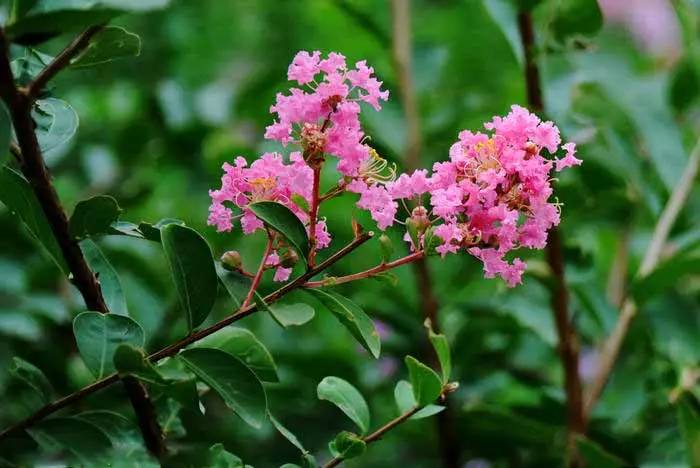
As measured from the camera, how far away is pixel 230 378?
0.54 metres

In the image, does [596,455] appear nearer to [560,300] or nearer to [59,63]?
[560,300]

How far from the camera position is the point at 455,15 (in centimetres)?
164

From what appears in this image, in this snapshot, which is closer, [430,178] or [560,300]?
[430,178]

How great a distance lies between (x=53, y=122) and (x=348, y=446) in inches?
10.2

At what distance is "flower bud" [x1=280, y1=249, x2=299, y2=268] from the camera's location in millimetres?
569

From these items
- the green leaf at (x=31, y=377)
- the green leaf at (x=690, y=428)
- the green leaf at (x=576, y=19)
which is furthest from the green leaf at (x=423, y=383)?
the green leaf at (x=576, y=19)

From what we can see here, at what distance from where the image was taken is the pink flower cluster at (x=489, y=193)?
53 centimetres

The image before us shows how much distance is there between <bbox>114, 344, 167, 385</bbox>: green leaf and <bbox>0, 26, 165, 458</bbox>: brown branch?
5 cm

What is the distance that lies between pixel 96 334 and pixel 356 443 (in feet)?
0.53

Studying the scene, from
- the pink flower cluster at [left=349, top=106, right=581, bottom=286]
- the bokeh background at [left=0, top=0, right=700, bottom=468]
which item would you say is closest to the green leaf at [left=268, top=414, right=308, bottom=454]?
the pink flower cluster at [left=349, top=106, right=581, bottom=286]

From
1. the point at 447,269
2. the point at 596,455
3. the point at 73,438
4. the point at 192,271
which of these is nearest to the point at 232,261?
the point at 192,271

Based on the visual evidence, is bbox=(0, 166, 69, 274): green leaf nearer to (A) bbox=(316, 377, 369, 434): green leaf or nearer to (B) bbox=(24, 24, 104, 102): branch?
(B) bbox=(24, 24, 104, 102): branch

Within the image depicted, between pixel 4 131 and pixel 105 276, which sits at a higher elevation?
pixel 4 131

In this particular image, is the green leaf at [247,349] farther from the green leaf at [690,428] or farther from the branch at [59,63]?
the green leaf at [690,428]
